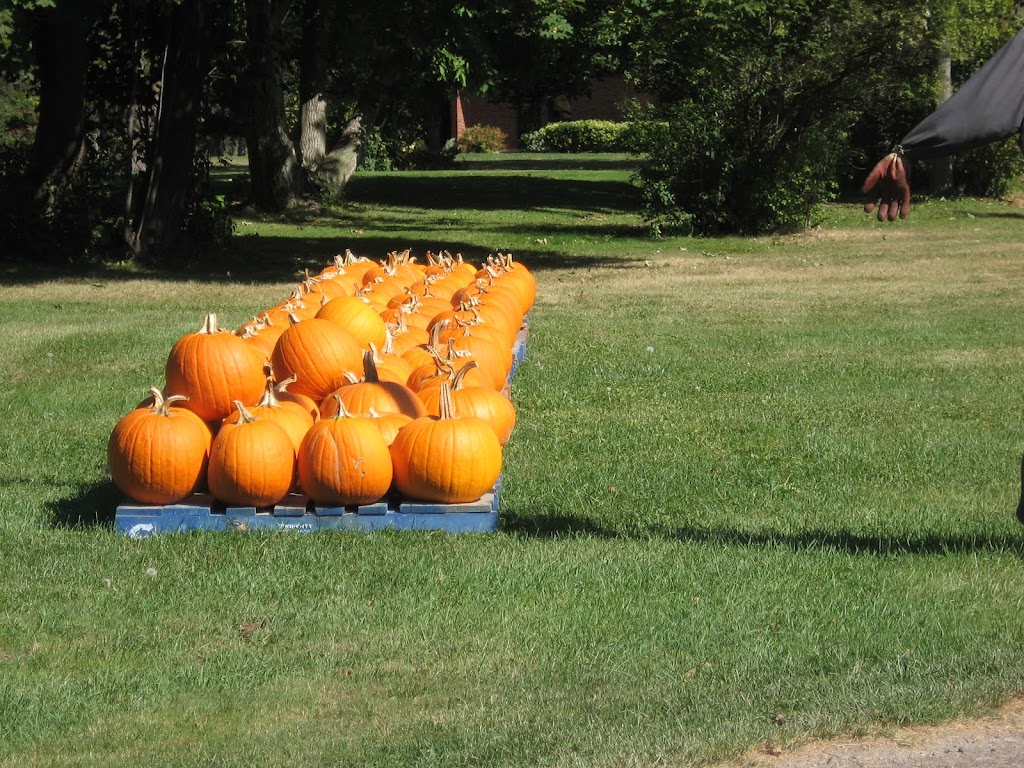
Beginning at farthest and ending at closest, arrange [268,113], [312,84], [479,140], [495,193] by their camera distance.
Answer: [479,140], [495,193], [312,84], [268,113]

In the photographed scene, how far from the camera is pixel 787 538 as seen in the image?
6074mm

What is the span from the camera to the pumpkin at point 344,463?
6.15m

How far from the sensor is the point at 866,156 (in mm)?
31484

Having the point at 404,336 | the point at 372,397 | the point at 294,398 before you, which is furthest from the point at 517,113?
the point at 372,397

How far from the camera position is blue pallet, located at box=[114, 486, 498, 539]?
6.25 m

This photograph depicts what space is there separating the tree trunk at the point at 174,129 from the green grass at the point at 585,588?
24.6 feet

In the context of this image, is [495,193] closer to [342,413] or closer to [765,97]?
[765,97]

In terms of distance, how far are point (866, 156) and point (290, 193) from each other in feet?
44.2

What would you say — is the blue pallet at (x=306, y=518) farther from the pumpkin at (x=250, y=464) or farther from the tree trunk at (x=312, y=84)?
the tree trunk at (x=312, y=84)

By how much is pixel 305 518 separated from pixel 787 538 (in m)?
2.22

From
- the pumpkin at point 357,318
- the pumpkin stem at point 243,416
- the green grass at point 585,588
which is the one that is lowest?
the green grass at point 585,588

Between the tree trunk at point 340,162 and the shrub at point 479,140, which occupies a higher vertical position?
the shrub at point 479,140

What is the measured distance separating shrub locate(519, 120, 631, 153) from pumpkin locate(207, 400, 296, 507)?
→ 54.3 meters

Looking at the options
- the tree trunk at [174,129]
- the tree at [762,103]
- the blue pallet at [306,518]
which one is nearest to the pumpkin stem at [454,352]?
the blue pallet at [306,518]
